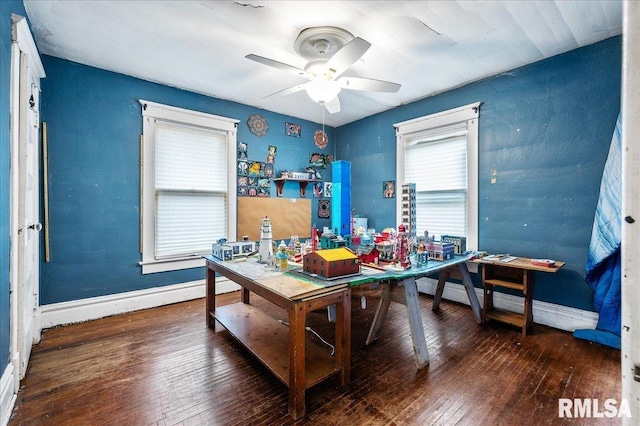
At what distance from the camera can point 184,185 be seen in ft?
12.0

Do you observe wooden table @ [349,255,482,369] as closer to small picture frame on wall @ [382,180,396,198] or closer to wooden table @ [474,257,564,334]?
wooden table @ [474,257,564,334]

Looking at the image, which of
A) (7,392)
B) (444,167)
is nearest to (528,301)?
(444,167)

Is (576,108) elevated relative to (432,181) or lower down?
elevated

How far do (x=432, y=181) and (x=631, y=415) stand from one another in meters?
3.64

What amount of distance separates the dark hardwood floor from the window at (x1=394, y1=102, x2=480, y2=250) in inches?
53.3

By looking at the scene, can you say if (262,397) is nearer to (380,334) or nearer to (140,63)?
(380,334)

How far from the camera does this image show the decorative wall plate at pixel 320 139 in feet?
16.4

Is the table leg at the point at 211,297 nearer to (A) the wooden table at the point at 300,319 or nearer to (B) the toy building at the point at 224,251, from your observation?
(A) the wooden table at the point at 300,319

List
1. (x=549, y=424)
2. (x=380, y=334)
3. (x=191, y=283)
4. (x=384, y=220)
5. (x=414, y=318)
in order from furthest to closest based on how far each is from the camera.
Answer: (x=384, y=220)
(x=191, y=283)
(x=380, y=334)
(x=414, y=318)
(x=549, y=424)

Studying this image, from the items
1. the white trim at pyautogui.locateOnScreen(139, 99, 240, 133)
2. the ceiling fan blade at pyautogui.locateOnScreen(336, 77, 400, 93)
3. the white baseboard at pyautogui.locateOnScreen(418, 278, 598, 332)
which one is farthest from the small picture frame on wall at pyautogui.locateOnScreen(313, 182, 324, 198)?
the white baseboard at pyautogui.locateOnScreen(418, 278, 598, 332)

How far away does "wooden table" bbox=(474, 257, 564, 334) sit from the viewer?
266cm

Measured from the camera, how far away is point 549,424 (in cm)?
159

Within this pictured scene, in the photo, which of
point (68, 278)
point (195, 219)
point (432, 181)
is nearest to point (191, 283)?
point (195, 219)

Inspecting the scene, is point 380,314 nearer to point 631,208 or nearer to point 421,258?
point 421,258
